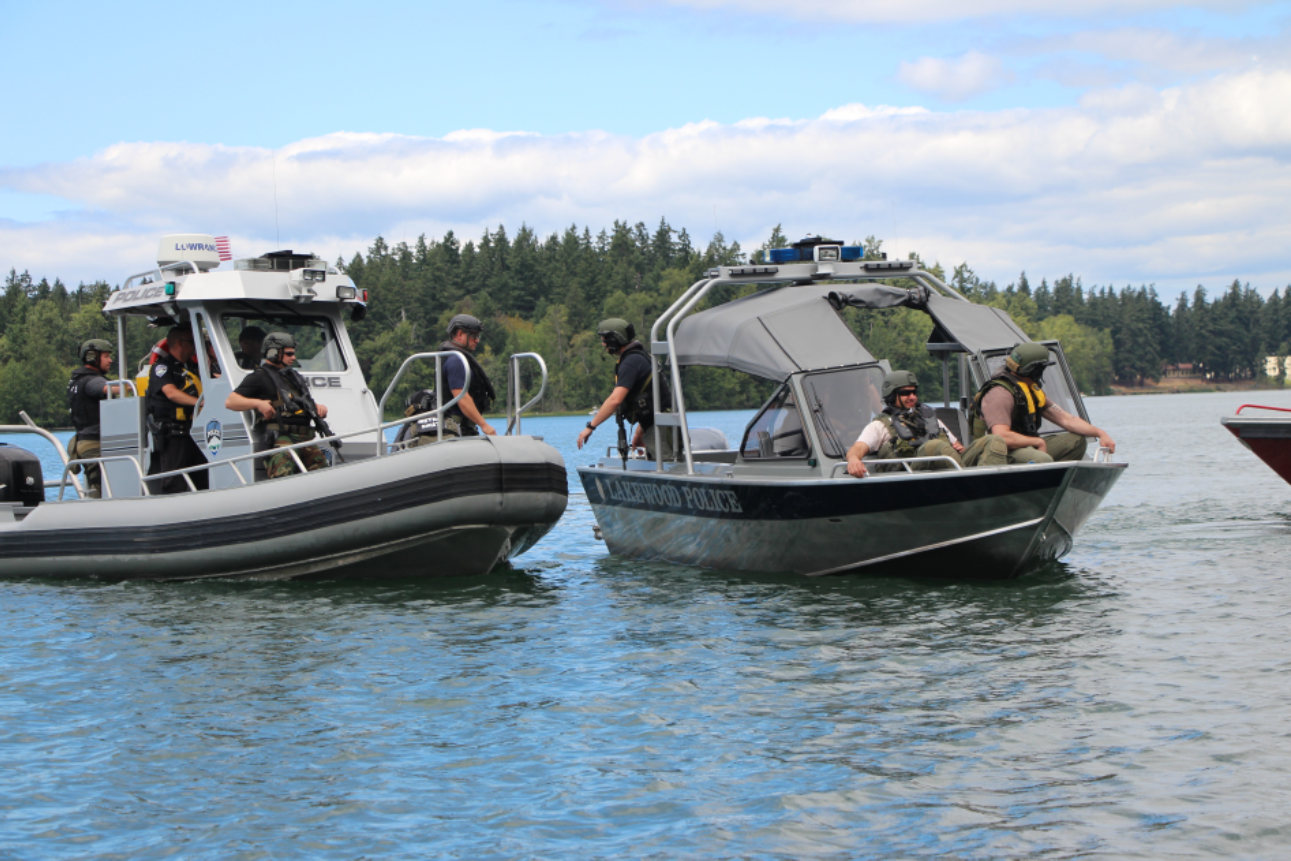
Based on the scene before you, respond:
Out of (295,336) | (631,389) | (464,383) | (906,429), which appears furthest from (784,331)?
(295,336)

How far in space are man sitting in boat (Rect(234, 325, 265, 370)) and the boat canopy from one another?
403 centimetres

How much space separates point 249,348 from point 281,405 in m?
1.24

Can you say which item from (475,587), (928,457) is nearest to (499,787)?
(928,457)

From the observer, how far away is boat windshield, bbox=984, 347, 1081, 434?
12141 millimetres

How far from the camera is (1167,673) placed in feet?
25.8

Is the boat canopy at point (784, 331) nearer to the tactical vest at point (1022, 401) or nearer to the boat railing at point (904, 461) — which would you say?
the boat railing at point (904, 461)

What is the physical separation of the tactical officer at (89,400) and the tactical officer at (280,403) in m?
2.60

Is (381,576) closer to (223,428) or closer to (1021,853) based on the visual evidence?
(223,428)

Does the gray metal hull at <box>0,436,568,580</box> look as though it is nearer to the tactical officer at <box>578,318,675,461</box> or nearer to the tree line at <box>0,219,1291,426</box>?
the tactical officer at <box>578,318,675,461</box>

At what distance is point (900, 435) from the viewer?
10.6 meters

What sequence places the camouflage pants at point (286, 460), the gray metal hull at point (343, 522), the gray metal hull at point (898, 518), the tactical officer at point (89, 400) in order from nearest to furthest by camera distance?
1. the gray metal hull at point (898, 518)
2. the gray metal hull at point (343, 522)
3. the camouflage pants at point (286, 460)
4. the tactical officer at point (89, 400)

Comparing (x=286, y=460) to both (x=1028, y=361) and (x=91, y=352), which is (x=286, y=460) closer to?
(x=91, y=352)

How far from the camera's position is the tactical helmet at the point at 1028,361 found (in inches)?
415

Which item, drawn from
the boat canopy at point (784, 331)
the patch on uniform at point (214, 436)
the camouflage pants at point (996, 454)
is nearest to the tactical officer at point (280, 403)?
the patch on uniform at point (214, 436)
